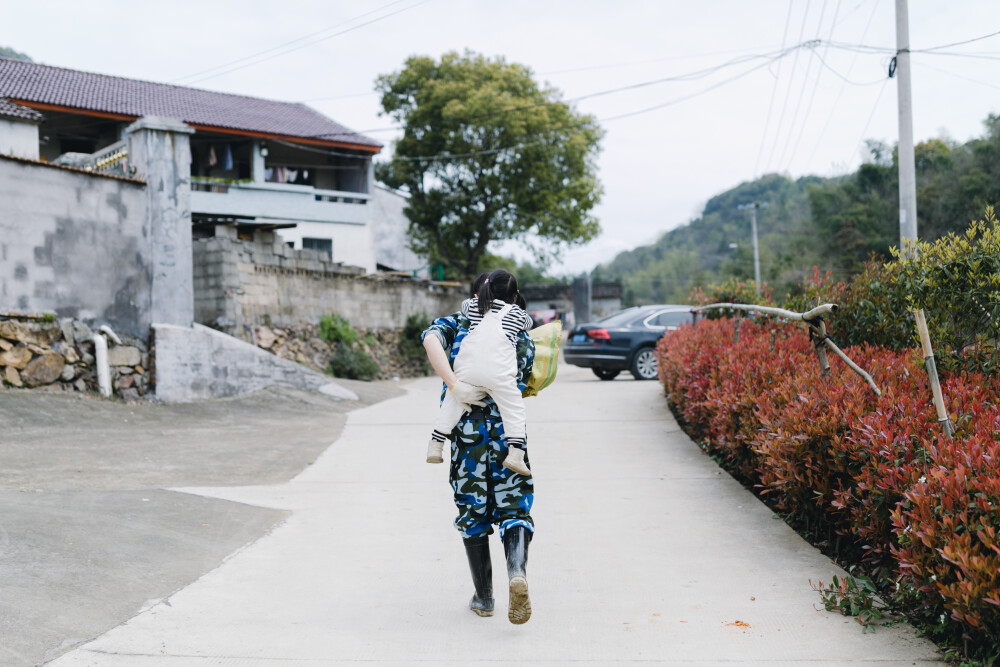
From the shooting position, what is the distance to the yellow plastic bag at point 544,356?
13.3ft

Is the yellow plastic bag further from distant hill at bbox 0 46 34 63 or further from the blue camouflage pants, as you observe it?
distant hill at bbox 0 46 34 63

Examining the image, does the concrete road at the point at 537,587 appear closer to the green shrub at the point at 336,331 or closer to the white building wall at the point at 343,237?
the green shrub at the point at 336,331

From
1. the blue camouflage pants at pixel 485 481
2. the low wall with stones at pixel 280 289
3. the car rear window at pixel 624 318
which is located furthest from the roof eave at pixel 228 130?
the blue camouflage pants at pixel 485 481

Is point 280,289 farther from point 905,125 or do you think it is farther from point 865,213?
point 865,213

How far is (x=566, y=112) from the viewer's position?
3092cm

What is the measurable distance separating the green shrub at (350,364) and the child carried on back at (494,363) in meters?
14.1

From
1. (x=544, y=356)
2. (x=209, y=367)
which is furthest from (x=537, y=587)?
(x=209, y=367)

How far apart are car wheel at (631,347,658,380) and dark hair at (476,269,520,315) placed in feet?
36.1

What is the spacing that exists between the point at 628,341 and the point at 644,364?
19.4 inches

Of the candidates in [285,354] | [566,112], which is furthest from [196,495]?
[566,112]

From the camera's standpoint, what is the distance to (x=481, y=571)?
12.8 feet

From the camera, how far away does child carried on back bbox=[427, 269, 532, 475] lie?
3785 millimetres

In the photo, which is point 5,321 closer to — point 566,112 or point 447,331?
point 447,331

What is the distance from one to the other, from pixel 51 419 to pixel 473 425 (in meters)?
6.82
